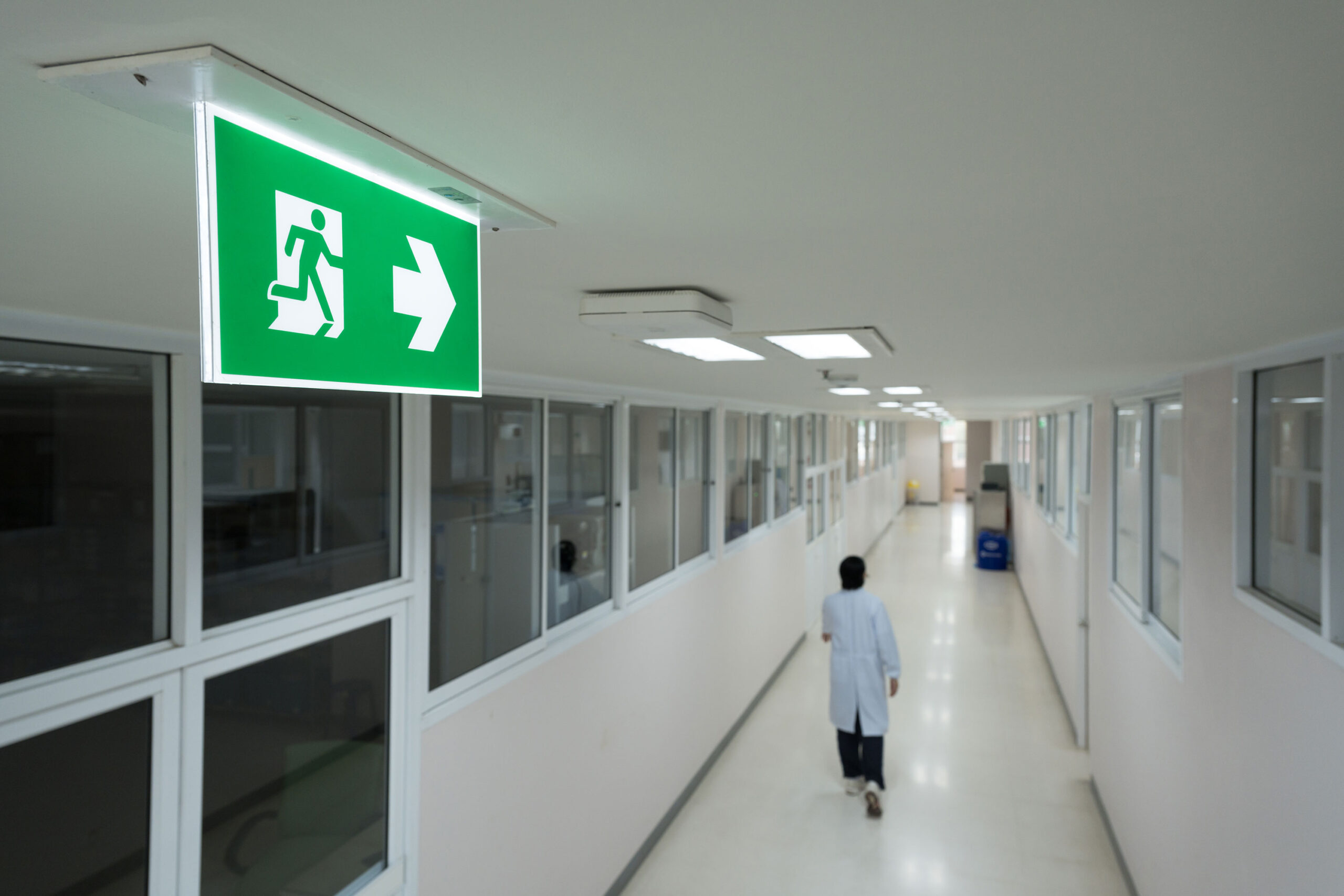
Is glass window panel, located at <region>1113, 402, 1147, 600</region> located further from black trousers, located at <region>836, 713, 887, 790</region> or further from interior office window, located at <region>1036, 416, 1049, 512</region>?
interior office window, located at <region>1036, 416, 1049, 512</region>

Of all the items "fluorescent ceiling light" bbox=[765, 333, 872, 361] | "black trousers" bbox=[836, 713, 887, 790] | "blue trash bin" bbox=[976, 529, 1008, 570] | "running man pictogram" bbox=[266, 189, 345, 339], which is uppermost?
"fluorescent ceiling light" bbox=[765, 333, 872, 361]

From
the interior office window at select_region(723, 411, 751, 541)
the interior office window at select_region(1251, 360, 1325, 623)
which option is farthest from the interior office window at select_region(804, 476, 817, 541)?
the interior office window at select_region(1251, 360, 1325, 623)

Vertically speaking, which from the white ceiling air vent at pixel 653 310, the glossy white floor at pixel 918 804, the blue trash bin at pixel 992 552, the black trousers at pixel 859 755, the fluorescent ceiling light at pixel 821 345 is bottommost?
the glossy white floor at pixel 918 804

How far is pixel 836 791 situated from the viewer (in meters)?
5.08

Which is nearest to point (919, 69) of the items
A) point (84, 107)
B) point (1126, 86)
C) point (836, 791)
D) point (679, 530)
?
point (1126, 86)

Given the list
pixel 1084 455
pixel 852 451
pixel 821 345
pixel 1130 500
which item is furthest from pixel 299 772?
pixel 852 451

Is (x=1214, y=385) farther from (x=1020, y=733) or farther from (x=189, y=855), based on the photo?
(x=1020, y=733)

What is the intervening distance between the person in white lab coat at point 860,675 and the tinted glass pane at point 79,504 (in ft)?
12.9

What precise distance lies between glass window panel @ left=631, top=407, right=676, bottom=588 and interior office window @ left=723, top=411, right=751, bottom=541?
2.79 ft

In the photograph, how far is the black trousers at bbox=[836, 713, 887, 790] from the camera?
4957 mm

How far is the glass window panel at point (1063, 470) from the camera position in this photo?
6918 millimetres

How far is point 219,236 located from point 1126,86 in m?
0.71

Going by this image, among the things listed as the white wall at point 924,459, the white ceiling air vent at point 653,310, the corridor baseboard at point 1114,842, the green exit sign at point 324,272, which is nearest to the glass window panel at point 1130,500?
the corridor baseboard at point 1114,842

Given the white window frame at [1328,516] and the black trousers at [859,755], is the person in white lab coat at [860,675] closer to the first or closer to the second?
the black trousers at [859,755]
